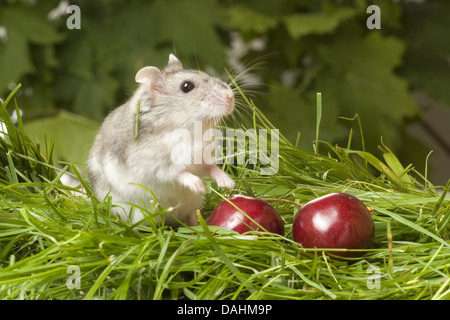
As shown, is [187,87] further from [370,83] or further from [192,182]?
[370,83]

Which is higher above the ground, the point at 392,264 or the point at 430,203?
the point at 430,203

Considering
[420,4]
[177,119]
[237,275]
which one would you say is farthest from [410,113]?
[237,275]

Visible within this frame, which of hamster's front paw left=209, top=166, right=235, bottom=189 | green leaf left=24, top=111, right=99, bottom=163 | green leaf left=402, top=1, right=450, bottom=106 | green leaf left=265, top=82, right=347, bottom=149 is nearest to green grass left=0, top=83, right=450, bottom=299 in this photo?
hamster's front paw left=209, top=166, right=235, bottom=189

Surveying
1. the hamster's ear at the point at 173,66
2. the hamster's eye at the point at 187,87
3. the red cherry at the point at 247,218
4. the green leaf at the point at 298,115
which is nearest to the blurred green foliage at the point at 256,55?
the green leaf at the point at 298,115

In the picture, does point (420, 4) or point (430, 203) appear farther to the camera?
point (420, 4)

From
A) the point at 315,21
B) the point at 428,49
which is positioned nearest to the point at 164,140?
the point at 315,21

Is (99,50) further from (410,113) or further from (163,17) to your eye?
(410,113)

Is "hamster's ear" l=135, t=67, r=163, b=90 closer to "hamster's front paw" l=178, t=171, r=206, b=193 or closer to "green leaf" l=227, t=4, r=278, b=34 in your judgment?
"hamster's front paw" l=178, t=171, r=206, b=193
